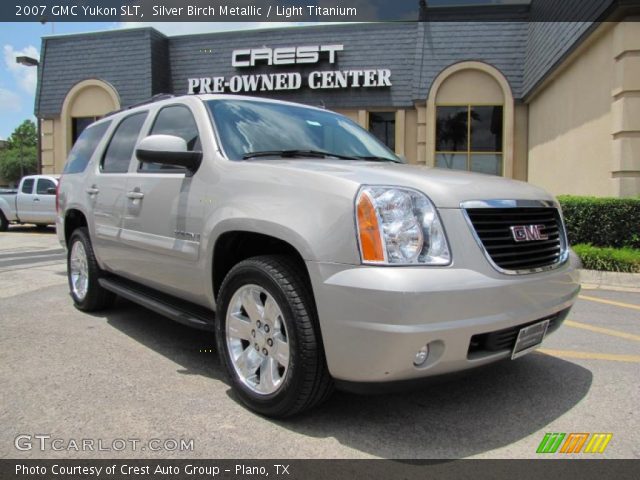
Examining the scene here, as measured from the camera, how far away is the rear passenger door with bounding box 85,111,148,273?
4309 millimetres

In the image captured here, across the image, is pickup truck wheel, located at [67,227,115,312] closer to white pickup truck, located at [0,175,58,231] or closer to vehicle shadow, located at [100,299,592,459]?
vehicle shadow, located at [100,299,592,459]

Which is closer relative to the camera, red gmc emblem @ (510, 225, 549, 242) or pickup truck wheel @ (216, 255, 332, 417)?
pickup truck wheel @ (216, 255, 332, 417)

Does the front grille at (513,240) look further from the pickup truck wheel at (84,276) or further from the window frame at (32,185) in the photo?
the window frame at (32,185)

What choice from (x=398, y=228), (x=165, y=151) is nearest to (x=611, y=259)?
(x=398, y=228)

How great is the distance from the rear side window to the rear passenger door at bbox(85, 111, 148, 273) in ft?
1.43

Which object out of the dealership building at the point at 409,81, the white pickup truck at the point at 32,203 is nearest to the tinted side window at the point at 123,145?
the dealership building at the point at 409,81

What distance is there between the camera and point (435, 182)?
261 centimetres

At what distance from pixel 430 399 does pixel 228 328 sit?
1.27 m

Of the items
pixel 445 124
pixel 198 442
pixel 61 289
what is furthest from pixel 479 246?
pixel 445 124

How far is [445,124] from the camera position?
16.5 meters

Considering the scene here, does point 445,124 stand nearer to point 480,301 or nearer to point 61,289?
point 61,289

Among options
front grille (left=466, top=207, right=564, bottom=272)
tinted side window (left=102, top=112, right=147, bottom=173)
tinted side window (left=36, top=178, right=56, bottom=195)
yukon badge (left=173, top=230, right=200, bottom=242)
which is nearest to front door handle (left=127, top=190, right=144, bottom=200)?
Answer: tinted side window (left=102, top=112, right=147, bottom=173)

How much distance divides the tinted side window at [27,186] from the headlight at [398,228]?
666 inches

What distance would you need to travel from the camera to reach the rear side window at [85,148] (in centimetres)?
520
